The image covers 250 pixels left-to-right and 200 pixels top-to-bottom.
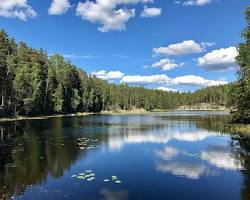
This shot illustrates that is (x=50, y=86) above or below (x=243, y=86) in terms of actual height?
above

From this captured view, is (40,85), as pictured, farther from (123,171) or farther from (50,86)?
(123,171)

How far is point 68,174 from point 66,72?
117573 millimetres

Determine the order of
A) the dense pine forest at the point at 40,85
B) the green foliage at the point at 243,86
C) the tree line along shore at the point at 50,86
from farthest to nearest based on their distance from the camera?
the dense pine forest at the point at 40,85 → the tree line along shore at the point at 50,86 → the green foliage at the point at 243,86

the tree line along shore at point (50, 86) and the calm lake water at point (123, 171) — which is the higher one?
the tree line along shore at point (50, 86)

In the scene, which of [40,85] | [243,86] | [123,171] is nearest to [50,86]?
[40,85]

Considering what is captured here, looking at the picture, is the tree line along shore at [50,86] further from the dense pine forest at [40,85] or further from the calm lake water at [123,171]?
the calm lake water at [123,171]

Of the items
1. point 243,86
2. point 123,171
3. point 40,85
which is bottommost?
point 123,171

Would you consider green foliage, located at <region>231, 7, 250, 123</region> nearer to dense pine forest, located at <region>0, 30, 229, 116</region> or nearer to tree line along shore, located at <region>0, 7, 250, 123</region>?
tree line along shore, located at <region>0, 7, 250, 123</region>

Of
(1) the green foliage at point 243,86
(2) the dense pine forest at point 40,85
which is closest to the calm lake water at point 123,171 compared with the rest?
(1) the green foliage at point 243,86

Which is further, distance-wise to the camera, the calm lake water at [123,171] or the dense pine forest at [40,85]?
the dense pine forest at [40,85]

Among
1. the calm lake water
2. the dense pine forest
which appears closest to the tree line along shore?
the dense pine forest

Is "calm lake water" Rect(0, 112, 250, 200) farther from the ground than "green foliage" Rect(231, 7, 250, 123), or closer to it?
closer to it

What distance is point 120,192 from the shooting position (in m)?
19.2

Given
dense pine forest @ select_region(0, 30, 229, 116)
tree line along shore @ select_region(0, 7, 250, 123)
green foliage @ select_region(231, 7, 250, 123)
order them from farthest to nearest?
1. dense pine forest @ select_region(0, 30, 229, 116)
2. tree line along shore @ select_region(0, 7, 250, 123)
3. green foliage @ select_region(231, 7, 250, 123)
